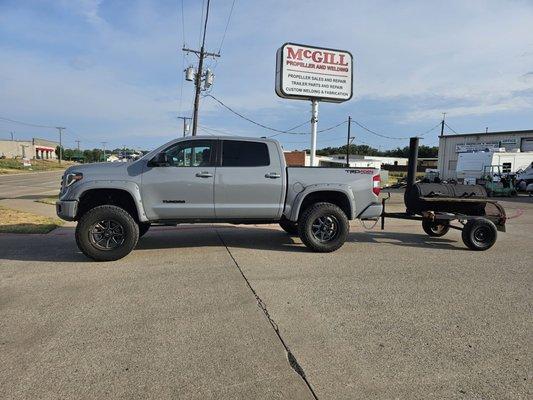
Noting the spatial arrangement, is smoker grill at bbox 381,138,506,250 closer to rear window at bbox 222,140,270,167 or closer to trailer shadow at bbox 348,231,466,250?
trailer shadow at bbox 348,231,466,250

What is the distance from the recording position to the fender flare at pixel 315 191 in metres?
7.72

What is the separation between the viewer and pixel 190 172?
7336 millimetres

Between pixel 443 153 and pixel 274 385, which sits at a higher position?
pixel 443 153

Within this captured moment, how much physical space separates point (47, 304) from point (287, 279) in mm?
2952

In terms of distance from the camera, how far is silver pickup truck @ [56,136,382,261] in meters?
6.96

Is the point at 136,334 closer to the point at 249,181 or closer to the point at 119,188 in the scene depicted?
the point at 119,188

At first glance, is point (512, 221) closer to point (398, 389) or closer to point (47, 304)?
point (398, 389)

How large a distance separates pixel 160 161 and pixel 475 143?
144ft

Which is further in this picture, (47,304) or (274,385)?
(47,304)

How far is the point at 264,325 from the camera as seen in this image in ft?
14.2

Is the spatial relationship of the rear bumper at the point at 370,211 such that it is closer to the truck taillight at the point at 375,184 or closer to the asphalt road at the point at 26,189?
the truck taillight at the point at 375,184

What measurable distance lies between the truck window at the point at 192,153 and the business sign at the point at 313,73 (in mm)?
8972

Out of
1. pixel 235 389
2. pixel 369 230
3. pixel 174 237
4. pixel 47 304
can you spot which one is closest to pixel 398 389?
pixel 235 389

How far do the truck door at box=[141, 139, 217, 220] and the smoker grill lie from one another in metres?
3.58
